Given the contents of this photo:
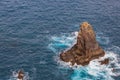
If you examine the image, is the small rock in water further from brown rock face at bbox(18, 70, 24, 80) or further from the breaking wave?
brown rock face at bbox(18, 70, 24, 80)

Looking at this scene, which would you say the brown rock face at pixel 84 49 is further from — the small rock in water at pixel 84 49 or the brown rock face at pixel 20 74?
the brown rock face at pixel 20 74

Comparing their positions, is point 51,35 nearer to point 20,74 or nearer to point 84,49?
point 84,49

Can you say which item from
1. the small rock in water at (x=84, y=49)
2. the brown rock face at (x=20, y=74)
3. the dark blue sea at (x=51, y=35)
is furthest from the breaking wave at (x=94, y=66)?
the brown rock face at (x=20, y=74)

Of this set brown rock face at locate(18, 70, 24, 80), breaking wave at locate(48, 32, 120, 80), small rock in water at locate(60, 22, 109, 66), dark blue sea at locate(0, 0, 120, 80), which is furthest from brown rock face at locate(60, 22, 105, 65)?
brown rock face at locate(18, 70, 24, 80)

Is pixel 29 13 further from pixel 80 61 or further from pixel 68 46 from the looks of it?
pixel 80 61

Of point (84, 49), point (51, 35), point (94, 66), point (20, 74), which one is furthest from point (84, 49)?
point (20, 74)

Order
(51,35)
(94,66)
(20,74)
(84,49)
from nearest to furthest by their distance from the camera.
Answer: (20,74) < (94,66) < (84,49) < (51,35)

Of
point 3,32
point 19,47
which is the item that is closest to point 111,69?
point 19,47
